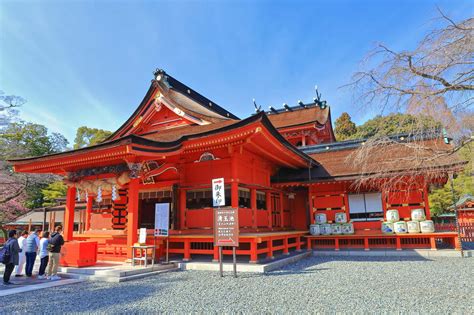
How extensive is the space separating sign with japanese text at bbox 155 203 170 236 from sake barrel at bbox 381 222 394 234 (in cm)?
859

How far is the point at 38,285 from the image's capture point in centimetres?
763

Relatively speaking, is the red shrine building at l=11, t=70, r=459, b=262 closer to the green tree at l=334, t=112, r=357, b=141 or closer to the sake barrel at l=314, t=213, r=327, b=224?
the sake barrel at l=314, t=213, r=327, b=224

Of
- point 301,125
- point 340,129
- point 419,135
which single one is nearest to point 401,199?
point 419,135

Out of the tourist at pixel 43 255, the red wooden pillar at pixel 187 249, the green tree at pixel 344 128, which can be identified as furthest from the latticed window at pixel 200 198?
the green tree at pixel 344 128

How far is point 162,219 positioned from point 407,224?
9275 millimetres

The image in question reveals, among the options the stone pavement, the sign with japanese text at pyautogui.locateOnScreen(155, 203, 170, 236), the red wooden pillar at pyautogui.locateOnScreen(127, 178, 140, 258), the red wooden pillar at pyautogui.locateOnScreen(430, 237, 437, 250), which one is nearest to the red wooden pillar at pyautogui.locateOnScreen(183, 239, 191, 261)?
the sign with japanese text at pyautogui.locateOnScreen(155, 203, 170, 236)

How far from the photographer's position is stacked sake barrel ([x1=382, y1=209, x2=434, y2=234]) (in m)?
11.7

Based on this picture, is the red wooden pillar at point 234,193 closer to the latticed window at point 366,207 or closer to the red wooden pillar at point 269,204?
the red wooden pillar at point 269,204

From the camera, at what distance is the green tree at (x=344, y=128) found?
145 feet

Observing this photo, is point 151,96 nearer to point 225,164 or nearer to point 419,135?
point 225,164

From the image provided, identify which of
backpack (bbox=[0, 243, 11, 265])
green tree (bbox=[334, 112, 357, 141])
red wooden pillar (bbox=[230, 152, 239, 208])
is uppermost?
green tree (bbox=[334, 112, 357, 141])

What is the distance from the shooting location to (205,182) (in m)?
11.1

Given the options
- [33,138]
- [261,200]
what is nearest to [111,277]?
[261,200]

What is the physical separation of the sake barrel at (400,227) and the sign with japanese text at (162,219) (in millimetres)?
8794
